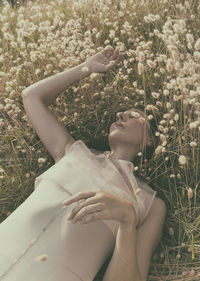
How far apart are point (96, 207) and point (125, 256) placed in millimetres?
428

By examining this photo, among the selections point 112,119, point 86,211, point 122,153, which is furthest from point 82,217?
point 112,119

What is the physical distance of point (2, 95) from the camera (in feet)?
11.7

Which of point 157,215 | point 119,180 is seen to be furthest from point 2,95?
point 157,215

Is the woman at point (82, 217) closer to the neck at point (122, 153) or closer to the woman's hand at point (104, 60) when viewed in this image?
the neck at point (122, 153)

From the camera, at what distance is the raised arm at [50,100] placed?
2676mm

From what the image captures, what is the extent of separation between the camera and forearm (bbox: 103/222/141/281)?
207 cm

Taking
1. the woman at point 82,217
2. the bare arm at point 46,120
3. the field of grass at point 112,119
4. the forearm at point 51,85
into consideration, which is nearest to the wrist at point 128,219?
the woman at point 82,217

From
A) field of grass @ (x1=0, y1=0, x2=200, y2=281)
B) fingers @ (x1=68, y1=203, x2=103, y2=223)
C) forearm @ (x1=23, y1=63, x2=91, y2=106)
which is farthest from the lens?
forearm @ (x1=23, y1=63, x2=91, y2=106)

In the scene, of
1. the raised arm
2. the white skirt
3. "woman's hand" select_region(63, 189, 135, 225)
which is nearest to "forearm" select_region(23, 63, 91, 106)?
the raised arm

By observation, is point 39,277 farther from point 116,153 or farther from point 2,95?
point 2,95

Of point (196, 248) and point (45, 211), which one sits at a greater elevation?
point (45, 211)

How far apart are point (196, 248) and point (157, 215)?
0.33 m

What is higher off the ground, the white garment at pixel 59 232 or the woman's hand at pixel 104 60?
the woman's hand at pixel 104 60

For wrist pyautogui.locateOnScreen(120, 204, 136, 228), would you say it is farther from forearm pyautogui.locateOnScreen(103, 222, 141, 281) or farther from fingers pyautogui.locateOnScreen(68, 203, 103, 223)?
fingers pyautogui.locateOnScreen(68, 203, 103, 223)
